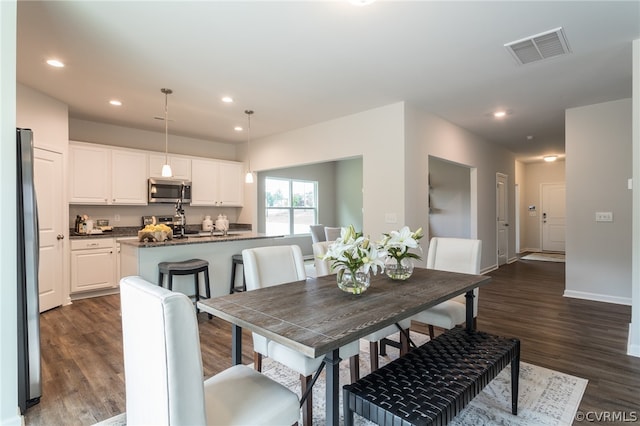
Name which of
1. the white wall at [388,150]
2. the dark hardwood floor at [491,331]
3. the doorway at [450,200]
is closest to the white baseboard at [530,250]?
the doorway at [450,200]

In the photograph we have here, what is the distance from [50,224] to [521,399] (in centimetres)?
519

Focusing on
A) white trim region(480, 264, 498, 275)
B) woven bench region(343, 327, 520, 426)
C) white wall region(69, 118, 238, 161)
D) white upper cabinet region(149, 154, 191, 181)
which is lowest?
white trim region(480, 264, 498, 275)

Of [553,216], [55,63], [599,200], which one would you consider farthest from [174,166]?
[553,216]

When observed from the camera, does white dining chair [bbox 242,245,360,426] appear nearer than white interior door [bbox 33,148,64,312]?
Yes

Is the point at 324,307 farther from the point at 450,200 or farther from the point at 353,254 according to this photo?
the point at 450,200

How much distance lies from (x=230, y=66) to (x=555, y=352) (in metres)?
3.96

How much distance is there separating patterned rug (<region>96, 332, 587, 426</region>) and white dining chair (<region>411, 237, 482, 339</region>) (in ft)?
1.65

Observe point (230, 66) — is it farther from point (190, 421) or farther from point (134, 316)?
point (190, 421)

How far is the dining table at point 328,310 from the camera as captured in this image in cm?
124

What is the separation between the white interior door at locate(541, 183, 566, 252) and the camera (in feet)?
29.7

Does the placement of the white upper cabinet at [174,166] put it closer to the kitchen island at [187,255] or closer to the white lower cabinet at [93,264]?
the white lower cabinet at [93,264]

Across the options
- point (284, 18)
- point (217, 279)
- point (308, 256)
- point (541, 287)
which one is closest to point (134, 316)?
point (284, 18)

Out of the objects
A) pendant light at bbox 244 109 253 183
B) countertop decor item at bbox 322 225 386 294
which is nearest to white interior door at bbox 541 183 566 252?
pendant light at bbox 244 109 253 183

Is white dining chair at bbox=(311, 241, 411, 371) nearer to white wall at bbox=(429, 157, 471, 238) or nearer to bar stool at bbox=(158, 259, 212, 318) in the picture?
bar stool at bbox=(158, 259, 212, 318)
